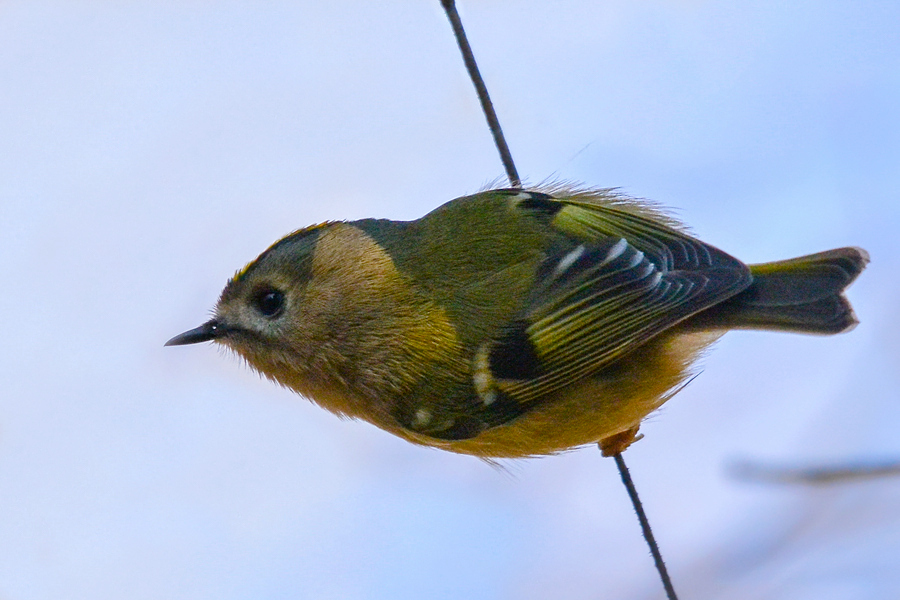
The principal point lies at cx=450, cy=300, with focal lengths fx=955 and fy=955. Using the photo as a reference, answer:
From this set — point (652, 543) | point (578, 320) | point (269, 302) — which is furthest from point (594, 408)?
point (269, 302)

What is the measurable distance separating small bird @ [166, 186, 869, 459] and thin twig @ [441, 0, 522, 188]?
207 millimetres

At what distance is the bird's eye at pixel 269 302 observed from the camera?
155 centimetres

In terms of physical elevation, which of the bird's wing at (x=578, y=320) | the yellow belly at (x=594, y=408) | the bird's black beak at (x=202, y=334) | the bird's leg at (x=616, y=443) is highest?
the bird's black beak at (x=202, y=334)

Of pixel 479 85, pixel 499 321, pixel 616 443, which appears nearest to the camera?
pixel 479 85

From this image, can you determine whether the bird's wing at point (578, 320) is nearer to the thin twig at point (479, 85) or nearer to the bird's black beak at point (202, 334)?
the thin twig at point (479, 85)

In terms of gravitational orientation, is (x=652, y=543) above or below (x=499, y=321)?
below

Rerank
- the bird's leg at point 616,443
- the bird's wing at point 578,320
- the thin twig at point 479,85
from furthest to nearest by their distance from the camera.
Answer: the bird's leg at point 616,443
the bird's wing at point 578,320
the thin twig at point 479,85

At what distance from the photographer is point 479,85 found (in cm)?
127

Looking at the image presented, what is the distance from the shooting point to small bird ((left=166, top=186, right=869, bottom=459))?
152cm

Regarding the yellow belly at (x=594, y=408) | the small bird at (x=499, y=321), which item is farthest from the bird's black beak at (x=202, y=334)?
the yellow belly at (x=594, y=408)

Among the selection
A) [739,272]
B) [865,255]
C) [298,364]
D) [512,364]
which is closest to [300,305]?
[298,364]

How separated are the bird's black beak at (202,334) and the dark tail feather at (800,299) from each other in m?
0.80

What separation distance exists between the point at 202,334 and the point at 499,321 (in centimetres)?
49

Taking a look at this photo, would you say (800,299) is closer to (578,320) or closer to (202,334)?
(578,320)
